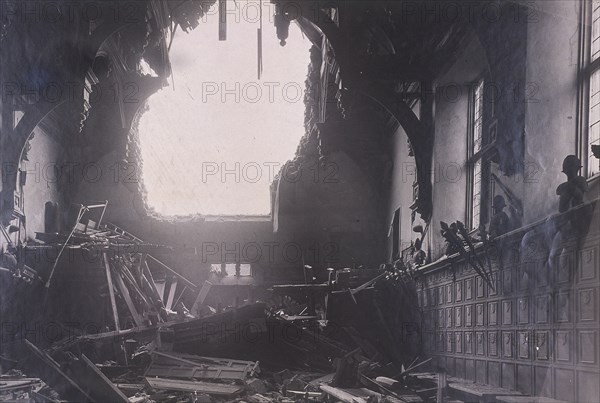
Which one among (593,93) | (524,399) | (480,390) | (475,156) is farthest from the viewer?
(475,156)

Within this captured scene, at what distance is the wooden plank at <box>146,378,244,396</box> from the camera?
585cm

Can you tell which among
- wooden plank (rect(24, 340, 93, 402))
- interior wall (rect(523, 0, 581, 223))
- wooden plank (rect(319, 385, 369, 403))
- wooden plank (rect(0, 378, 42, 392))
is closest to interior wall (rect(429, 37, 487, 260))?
interior wall (rect(523, 0, 581, 223))

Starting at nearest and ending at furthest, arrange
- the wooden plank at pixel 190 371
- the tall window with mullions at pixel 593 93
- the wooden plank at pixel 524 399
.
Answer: the tall window with mullions at pixel 593 93
the wooden plank at pixel 524 399
the wooden plank at pixel 190 371

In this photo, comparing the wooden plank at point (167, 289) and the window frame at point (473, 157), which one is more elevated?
the window frame at point (473, 157)

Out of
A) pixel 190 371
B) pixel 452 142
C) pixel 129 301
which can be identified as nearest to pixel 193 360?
pixel 190 371

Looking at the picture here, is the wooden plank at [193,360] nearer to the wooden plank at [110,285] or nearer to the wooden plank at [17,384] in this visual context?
the wooden plank at [110,285]

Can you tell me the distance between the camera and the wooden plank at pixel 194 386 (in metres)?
5.85

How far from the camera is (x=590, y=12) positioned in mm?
4254

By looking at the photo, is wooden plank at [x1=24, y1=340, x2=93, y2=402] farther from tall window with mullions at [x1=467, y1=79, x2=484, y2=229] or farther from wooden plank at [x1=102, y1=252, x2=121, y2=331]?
tall window with mullions at [x1=467, y1=79, x2=484, y2=229]

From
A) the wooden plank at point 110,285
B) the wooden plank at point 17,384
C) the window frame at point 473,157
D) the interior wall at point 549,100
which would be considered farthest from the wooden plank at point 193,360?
the interior wall at point 549,100

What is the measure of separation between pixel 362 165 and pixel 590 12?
277 cm

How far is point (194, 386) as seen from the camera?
234 inches

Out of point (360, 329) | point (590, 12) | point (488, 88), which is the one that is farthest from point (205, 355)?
point (590, 12)

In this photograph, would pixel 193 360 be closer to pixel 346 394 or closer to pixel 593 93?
pixel 346 394
